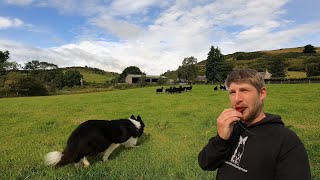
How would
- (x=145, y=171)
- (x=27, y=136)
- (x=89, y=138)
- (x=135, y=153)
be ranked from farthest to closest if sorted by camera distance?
(x=27, y=136) → (x=135, y=153) → (x=89, y=138) → (x=145, y=171)

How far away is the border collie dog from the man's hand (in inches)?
240

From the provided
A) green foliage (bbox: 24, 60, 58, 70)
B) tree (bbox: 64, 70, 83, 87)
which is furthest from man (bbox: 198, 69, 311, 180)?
green foliage (bbox: 24, 60, 58, 70)

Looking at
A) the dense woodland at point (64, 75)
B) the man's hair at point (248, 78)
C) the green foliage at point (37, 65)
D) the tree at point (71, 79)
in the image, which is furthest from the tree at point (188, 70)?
the man's hair at point (248, 78)

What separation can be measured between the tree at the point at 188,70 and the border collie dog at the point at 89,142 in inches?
4051

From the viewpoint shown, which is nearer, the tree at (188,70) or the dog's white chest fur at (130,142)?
the dog's white chest fur at (130,142)

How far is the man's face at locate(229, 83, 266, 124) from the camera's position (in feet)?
10.5

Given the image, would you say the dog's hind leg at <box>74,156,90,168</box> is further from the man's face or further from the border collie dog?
the man's face

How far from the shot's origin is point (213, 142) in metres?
3.24

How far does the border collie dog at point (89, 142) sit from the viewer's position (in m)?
8.21

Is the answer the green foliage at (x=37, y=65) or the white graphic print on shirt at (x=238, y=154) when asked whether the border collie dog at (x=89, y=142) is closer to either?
the white graphic print on shirt at (x=238, y=154)

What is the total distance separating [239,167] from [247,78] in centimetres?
102

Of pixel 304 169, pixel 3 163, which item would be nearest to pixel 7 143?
pixel 3 163

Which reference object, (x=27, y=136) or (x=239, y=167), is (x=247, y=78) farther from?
(x=27, y=136)

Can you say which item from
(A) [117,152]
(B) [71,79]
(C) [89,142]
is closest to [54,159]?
(C) [89,142]
